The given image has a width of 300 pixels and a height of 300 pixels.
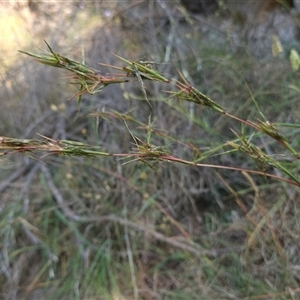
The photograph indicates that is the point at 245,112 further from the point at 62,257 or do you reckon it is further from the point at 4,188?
the point at 4,188

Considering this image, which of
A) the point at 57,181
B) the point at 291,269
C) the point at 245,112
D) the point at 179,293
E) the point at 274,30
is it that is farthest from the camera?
the point at 274,30

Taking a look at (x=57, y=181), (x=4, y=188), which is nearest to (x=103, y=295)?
(x=57, y=181)

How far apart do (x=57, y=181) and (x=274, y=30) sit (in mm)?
1251

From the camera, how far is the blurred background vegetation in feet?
5.24

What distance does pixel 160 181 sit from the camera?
1.91 m

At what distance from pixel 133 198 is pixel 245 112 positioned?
0.57 meters

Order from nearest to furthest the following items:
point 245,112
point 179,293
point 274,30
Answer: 1. point 179,293
2. point 245,112
3. point 274,30

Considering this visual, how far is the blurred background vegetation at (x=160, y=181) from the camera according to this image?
160 centimetres

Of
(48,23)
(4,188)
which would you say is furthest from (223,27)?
(4,188)

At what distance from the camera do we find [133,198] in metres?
1.91

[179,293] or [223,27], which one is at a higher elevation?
[223,27]

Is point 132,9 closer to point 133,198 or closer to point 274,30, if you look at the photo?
point 274,30

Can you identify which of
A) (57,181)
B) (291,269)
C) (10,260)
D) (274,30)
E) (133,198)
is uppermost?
(274,30)

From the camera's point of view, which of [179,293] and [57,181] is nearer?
[179,293]
